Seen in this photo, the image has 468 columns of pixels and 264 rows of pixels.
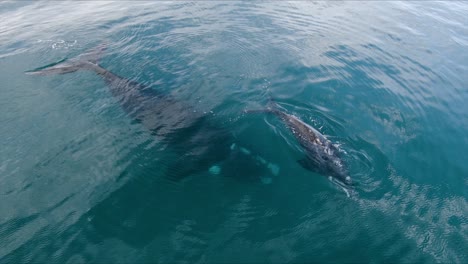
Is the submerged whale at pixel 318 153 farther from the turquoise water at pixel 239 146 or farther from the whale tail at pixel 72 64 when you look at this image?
the whale tail at pixel 72 64

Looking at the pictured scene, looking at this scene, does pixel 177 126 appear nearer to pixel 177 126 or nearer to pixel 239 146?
pixel 177 126

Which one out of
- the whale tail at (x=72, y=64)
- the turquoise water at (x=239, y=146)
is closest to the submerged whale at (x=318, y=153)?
the turquoise water at (x=239, y=146)

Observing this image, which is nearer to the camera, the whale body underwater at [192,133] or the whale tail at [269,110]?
the whale body underwater at [192,133]

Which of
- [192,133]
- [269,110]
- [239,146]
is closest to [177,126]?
[192,133]

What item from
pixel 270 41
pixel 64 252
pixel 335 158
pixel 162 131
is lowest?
pixel 64 252

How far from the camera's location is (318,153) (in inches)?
488

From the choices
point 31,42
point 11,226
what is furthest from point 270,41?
point 11,226

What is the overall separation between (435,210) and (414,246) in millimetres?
1893

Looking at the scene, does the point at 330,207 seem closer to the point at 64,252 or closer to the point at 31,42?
the point at 64,252

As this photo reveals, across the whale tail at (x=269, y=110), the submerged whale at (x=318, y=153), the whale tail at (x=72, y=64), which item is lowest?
the submerged whale at (x=318, y=153)

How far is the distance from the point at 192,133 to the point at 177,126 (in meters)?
0.77

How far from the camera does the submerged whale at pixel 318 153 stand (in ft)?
38.5

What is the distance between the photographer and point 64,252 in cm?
945

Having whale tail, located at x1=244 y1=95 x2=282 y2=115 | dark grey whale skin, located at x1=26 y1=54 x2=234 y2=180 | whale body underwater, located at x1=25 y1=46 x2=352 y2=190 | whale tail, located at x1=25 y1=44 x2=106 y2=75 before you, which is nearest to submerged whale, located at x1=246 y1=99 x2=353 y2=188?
whale body underwater, located at x1=25 y1=46 x2=352 y2=190
